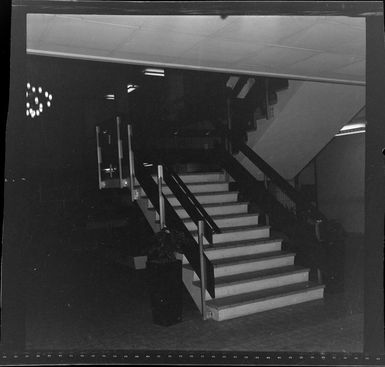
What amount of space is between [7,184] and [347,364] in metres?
2.90

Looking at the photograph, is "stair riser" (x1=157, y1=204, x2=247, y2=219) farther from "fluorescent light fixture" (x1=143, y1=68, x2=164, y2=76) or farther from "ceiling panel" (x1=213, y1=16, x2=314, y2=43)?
"fluorescent light fixture" (x1=143, y1=68, x2=164, y2=76)

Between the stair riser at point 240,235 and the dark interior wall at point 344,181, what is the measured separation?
4748 mm

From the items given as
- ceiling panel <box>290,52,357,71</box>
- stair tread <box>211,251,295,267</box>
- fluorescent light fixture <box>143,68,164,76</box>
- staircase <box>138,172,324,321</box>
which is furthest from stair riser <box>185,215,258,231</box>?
fluorescent light fixture <box>143,68,164,76</box>

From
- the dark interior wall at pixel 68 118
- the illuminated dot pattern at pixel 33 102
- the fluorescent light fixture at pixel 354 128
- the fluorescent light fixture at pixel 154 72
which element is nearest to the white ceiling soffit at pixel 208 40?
the fluorescent light fixture at pixel 354 128

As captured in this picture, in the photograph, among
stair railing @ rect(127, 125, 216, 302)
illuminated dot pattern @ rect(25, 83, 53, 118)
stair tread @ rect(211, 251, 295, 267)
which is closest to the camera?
stair railing @ rect(127, 125, 216, 302)

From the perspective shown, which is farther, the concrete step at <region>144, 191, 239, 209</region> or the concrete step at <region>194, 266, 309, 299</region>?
the concrete step at <region>144, 191, 239, 209</region>

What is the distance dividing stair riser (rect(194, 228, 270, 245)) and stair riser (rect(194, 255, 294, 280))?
1.74 feet

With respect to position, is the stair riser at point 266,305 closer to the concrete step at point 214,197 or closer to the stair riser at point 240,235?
the stair riser at point 240,235

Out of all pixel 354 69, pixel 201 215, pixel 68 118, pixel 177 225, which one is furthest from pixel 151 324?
pixel 68 118

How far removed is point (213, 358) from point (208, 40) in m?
2.79

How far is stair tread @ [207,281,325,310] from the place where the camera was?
16.1 ft

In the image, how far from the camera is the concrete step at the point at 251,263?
18.0 feet

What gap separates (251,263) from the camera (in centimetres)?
569

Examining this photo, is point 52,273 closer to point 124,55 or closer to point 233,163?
point 233,163
